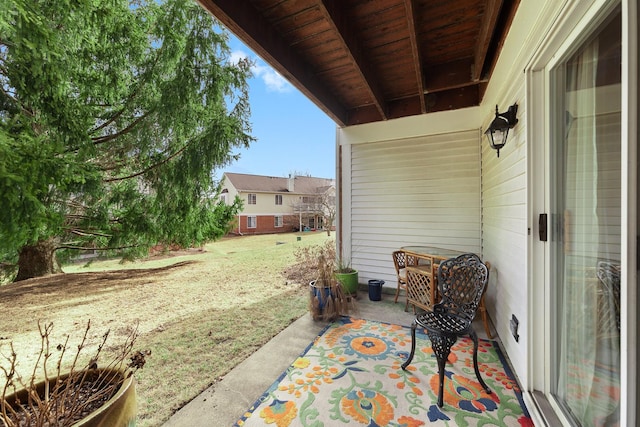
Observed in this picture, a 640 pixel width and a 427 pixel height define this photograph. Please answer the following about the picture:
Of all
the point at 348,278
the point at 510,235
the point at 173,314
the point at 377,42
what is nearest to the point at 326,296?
the point at 348,278

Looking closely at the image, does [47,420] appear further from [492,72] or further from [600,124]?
[492,72]

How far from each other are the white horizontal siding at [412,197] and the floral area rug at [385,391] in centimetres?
172

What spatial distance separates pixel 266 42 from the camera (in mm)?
2357

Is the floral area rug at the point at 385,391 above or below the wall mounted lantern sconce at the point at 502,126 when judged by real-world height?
below

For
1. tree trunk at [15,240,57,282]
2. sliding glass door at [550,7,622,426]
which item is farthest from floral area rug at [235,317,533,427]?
tree trunk at [15,240,57,282]

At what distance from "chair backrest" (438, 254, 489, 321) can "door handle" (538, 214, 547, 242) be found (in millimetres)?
689

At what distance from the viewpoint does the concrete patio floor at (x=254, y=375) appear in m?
1.75

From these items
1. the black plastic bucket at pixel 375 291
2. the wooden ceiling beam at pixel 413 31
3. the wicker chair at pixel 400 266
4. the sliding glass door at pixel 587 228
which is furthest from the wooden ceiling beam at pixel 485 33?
the black plastic bucket at pixel 375 291

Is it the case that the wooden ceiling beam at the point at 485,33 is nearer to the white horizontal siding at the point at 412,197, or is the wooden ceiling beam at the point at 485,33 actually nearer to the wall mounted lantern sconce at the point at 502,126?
the wall mounted lantern sconce at the point at 502,126

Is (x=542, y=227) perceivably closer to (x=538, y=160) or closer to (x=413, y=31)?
(x=538, y=160)

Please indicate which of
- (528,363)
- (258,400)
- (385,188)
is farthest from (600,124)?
(385,188)

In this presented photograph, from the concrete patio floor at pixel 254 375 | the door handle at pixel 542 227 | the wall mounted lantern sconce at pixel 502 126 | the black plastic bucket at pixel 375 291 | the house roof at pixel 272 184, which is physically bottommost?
the concrete patio floor at pixel 254 375

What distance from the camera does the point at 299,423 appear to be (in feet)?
5.48

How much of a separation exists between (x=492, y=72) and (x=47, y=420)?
439cm
